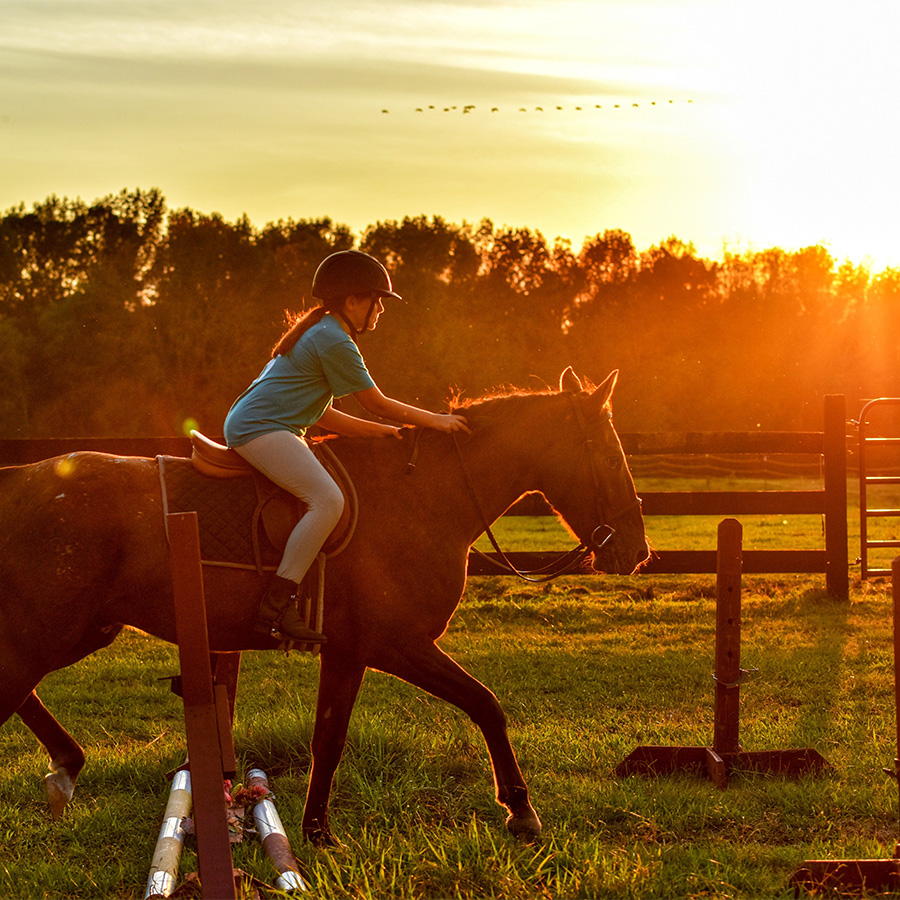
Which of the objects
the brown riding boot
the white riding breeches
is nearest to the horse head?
the white riding breeches

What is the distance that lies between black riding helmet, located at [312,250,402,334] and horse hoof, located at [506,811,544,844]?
266 cm

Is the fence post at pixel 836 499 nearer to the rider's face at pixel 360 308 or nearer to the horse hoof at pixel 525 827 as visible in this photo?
the horse hoof at pixel 525 827

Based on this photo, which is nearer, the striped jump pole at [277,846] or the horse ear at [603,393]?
the striped jump pole at [277,846]

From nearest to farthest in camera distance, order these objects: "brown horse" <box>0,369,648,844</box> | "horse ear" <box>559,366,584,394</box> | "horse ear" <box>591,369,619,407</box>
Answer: "brown horse" <box>0,369,648,844</box>, "horse ear" <box>591,369,619,407</box>, "horse ear" <box>559,366,584,394</box>

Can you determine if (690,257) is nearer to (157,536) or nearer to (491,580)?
(491,580)

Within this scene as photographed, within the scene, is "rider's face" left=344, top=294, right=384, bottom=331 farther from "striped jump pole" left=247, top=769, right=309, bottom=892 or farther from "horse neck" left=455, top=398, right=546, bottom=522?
"striped jump pole" left=247, top=769, right=309, bottom=892

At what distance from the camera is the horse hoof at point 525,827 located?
179 inches

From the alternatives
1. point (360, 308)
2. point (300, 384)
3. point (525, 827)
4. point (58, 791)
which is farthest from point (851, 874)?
point (58, 791)

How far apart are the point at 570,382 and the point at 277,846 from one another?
2.90 m

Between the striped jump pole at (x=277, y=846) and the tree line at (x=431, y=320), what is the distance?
113 ft

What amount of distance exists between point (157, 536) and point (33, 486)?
716 millimetres

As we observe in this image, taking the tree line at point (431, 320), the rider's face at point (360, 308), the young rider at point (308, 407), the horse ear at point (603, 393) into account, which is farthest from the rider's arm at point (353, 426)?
the tree line at point (431, 320)

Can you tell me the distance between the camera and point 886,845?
4.61 meters

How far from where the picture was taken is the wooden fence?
11.1 meters
